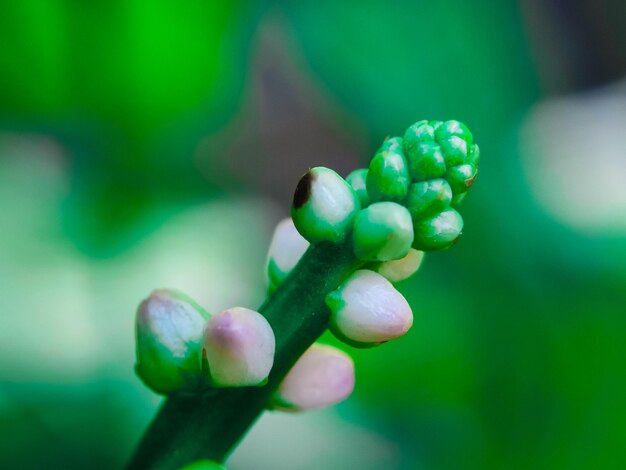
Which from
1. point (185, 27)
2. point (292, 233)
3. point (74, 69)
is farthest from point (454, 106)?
point (292, 233)

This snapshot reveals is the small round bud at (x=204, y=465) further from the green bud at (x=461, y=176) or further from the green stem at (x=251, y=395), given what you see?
the green bud at (x=461, y=176)

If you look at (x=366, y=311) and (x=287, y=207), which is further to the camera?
(x=287, y=207)

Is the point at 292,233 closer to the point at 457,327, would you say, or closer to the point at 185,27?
the point at 457,327

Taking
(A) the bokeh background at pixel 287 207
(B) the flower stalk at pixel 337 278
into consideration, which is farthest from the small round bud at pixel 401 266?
(A) the bokeh background at pixel 287 207

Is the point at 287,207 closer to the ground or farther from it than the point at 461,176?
closer to the ground

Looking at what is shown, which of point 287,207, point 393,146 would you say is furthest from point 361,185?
point 287,207

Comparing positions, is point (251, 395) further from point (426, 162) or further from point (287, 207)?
point (287, 207)
